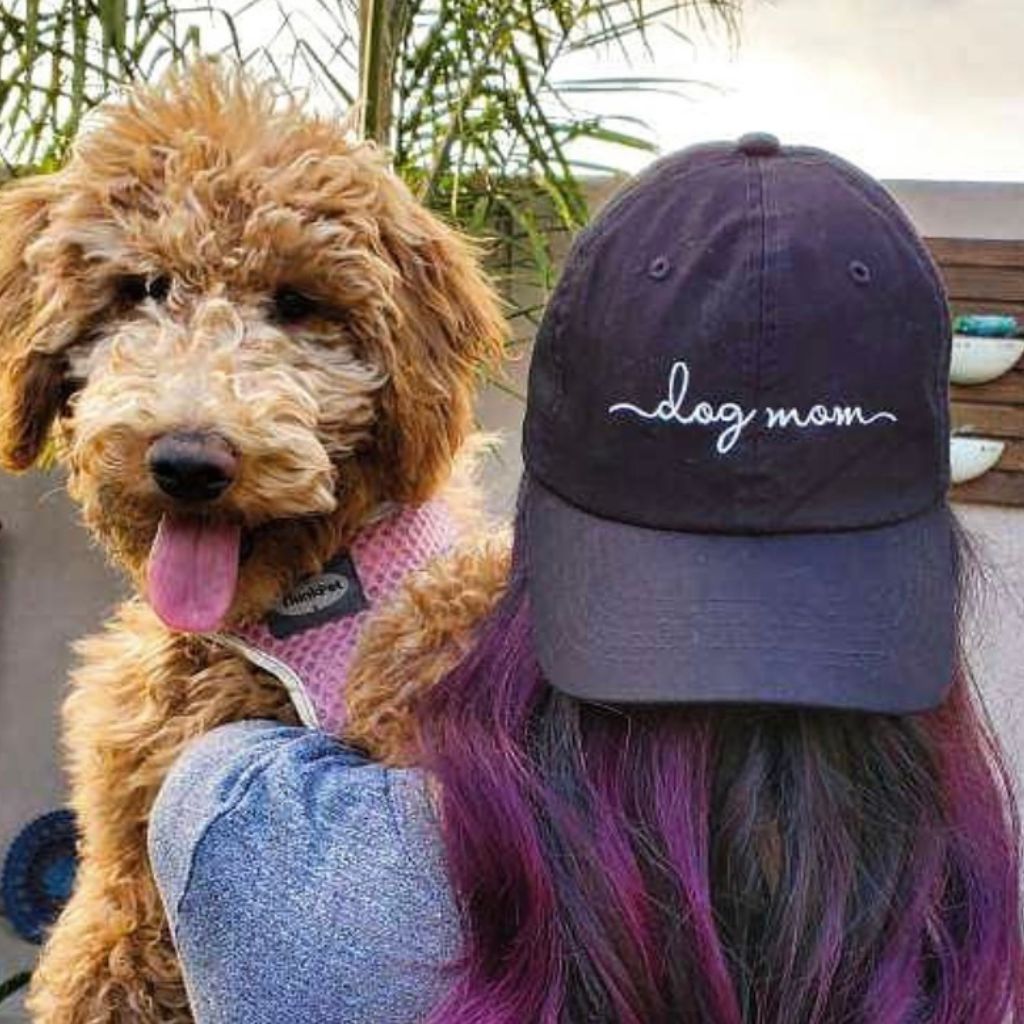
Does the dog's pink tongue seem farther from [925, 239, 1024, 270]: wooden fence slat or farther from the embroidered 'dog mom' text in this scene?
[925, 239, 1024, 270]: wooden fence slat

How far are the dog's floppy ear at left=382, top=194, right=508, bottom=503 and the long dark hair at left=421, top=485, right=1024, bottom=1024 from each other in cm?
84

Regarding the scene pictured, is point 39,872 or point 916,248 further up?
point 916,248

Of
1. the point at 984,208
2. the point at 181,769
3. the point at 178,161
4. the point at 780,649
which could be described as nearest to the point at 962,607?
the point at 780,649

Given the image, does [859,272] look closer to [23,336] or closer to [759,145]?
[759,145]

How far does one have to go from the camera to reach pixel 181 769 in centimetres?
129

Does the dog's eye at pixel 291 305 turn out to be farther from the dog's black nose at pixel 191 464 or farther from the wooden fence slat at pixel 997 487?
the wooden fence slat at pixel 997 487

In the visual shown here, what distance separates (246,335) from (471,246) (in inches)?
19.0

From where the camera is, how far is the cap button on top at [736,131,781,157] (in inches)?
46.3

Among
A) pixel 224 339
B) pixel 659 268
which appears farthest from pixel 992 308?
pixel 659 268

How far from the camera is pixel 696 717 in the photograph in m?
1.13

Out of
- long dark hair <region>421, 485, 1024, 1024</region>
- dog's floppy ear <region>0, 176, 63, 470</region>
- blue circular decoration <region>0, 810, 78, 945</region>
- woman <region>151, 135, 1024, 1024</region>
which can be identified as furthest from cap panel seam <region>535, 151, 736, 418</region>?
blue circular decoration <region>0, 810, 78, 945</region>

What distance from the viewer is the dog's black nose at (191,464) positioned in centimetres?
178

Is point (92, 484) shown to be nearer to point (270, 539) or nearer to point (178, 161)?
point (270, 539)

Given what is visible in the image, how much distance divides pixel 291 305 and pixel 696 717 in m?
1.05
